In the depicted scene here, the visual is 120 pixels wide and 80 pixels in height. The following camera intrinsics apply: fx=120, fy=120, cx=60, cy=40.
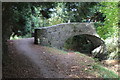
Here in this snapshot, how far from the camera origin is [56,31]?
9.58 metres

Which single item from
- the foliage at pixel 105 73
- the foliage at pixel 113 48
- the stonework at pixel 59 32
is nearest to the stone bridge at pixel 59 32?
the stonework at pixel 59 32

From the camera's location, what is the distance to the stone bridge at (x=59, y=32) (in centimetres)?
895

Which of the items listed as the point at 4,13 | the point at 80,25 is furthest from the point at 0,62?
the point at 80,25

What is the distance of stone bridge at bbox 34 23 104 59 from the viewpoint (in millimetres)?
8953

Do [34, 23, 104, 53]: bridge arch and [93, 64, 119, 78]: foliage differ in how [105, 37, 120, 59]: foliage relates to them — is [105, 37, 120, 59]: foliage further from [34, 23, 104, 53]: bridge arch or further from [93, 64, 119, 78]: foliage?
[34, 23, 104, 53]: bridge arch

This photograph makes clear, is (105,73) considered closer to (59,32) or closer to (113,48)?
(113,48)

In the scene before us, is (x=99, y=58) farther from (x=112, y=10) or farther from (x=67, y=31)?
(x=112, y=10)

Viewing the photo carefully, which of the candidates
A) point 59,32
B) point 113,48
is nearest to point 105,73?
point 113,48

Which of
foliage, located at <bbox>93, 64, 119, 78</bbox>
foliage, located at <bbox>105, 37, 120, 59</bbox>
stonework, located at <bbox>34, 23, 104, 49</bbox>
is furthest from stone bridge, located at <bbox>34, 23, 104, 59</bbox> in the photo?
foliage, located at <bbox>93, 64, 119, 78</bbox>

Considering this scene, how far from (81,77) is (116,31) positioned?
244 centimetres

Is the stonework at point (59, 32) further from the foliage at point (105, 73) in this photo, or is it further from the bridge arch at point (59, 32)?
the foliage at point (105, 73)

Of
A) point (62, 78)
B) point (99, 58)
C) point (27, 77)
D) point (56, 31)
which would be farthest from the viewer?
point (56, 31)

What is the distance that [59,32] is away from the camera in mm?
9773

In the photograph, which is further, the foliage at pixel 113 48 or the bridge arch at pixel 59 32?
the bridge arch at pixel 59 32
